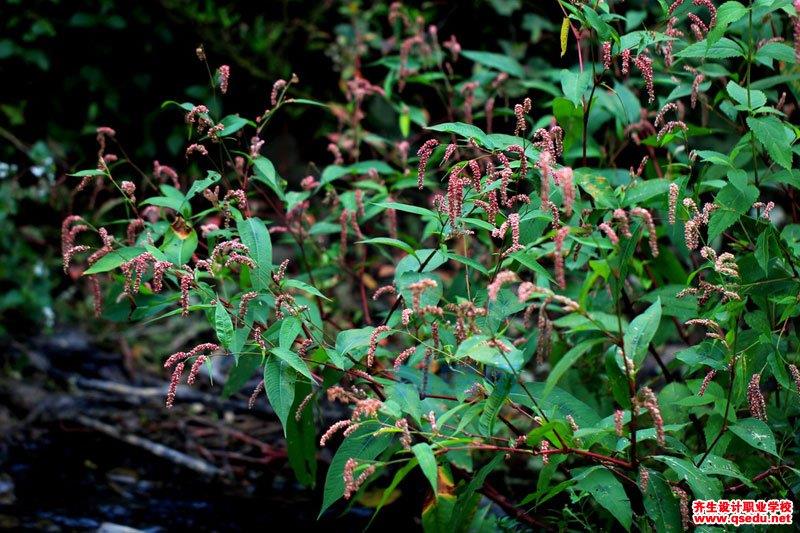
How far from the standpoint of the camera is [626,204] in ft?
5.63

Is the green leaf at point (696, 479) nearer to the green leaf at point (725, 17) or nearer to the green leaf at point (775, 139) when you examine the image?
the green leaf at point (775, 139)

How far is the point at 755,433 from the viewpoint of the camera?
156 centimetres

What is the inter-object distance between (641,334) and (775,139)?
20.1 inches

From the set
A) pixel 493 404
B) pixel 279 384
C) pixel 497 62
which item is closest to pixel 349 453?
pixel 279 384

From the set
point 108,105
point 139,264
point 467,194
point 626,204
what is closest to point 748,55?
point 626,204

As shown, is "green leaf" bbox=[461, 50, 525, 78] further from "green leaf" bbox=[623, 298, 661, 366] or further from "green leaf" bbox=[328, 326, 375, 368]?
"green leaf" bbox=[623, 298, 661, 366]

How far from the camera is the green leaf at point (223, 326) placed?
60.9 inches

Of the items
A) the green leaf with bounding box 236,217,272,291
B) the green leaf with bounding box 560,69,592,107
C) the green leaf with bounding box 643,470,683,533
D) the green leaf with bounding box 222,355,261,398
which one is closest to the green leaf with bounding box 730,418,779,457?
the green leaf with bounding box 643,470,683,533

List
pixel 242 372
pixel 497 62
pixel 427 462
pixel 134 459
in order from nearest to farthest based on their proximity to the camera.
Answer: pixel 427 462 < pixel 242 372 < pixel 497 62 < pixel 134 459

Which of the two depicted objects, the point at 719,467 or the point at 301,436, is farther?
the point at 301,436

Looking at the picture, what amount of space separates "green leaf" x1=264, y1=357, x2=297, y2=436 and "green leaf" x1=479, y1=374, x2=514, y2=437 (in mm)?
367

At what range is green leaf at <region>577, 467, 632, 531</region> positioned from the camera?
57.8 inches

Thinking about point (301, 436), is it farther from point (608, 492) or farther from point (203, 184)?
point (608, 492)

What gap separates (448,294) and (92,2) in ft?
8.56
